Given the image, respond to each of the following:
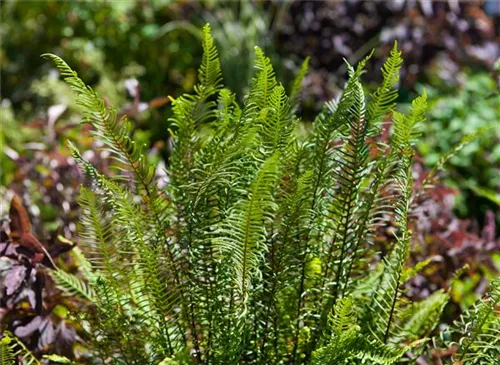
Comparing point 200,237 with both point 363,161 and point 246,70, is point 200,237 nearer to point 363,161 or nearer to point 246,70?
point 363,161

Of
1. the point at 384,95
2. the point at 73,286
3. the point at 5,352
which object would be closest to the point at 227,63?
the point at 73,286

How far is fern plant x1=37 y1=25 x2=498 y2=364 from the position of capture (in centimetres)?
154

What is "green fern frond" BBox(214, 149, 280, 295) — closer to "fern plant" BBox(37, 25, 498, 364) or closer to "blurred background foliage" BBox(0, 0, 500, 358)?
"fern plant" BBox(37, 25, 498, 364)

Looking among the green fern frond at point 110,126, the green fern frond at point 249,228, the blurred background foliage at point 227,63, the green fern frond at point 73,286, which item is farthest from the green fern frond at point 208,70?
the blurred background foliage at point 227,63

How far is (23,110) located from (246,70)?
1.44 metres

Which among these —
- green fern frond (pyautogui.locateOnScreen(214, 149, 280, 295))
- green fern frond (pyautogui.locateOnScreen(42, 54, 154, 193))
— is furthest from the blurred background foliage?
green fern frond (pyautogui.locateOnScreen(214, 149, 280, 295))

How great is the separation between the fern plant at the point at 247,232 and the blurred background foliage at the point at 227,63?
1.20m

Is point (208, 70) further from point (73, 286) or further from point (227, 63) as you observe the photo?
point (227, 63)

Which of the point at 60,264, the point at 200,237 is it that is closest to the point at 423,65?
the point at 60,264

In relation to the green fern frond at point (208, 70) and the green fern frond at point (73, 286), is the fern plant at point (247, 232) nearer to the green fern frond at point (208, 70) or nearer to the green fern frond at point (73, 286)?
the green fern frond at point (208, 70)

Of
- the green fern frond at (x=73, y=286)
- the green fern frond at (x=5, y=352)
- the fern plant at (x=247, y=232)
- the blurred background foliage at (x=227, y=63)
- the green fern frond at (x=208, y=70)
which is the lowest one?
the blurred background foliage at (x=227, y=63)

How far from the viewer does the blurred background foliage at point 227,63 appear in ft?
11.3

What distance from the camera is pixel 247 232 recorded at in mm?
1417

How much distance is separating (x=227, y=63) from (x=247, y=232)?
3.26 metres
